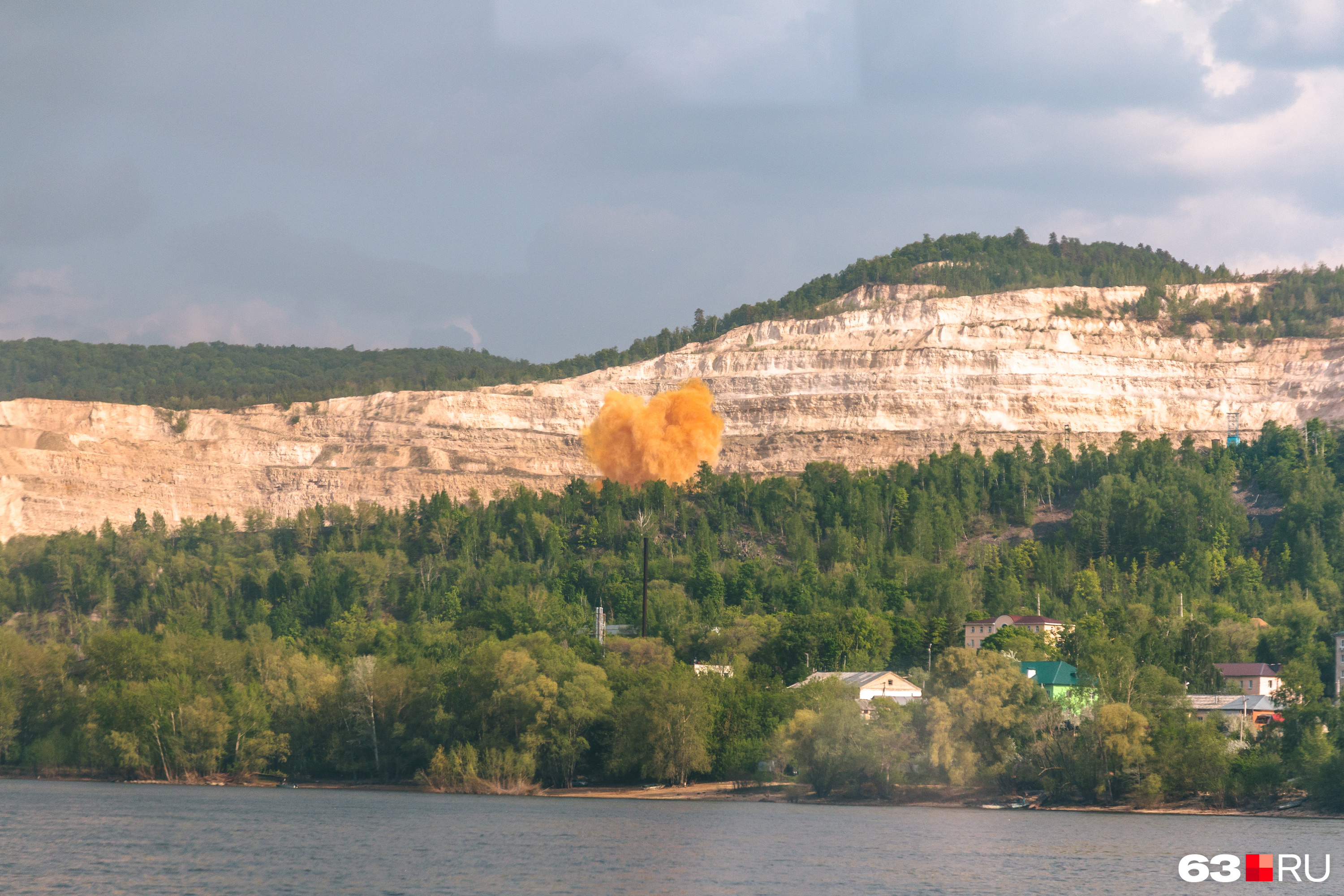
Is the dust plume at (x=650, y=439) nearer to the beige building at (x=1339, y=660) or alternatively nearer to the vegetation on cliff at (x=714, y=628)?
the vegetation on cliff at (x=714, y=628)

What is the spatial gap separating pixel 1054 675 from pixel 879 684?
8700 mm

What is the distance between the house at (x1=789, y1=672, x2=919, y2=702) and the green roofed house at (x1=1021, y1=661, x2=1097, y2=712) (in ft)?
19.3

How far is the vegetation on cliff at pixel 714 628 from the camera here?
64.6 metres

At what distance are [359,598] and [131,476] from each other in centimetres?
4185

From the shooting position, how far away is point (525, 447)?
15188 centimetres

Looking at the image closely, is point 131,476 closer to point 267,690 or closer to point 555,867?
point 267,690

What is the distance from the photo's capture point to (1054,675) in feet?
264

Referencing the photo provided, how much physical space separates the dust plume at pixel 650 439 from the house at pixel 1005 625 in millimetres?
43527

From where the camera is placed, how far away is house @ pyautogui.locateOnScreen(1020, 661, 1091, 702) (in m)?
77.9

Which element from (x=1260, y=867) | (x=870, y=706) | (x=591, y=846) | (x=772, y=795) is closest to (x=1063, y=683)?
(x=870, y=706)

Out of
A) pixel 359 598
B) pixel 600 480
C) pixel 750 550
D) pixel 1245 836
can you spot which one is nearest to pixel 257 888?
pixel 1245 836

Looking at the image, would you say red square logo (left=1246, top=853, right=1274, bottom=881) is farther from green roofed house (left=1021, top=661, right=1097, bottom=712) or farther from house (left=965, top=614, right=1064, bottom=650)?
house (left=965, top=614, right=1064, bottom=650)

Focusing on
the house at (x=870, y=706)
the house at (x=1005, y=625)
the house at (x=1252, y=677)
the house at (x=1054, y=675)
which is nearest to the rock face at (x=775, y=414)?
the house at (x=1005, y=625)

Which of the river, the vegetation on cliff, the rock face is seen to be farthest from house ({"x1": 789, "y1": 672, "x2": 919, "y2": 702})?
the rock face
